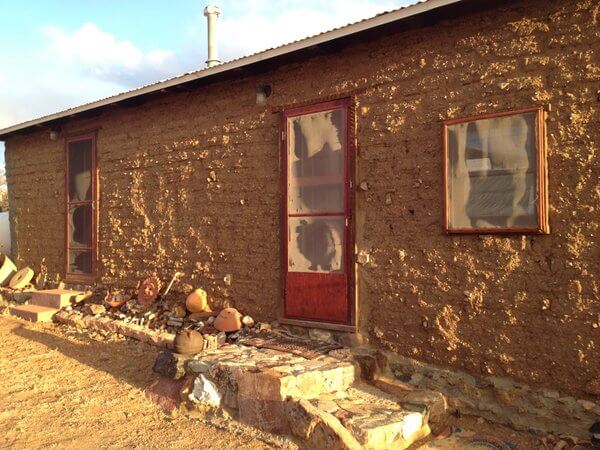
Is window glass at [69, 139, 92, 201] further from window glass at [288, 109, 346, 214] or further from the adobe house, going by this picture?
window glass at [288, 109, 346, 214]

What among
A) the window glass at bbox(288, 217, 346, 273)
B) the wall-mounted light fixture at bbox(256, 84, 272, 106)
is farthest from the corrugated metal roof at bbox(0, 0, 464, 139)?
the window glass at bbox(288, 217, 346, 273)

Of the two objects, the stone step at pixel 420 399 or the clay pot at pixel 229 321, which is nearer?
the stone step at pixel 420 399

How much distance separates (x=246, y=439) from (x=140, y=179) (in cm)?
433

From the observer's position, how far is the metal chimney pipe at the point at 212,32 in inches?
343

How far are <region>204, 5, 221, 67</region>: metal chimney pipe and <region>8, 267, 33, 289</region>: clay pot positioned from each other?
4779 millimetres

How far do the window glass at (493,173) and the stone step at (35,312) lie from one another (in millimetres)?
6051

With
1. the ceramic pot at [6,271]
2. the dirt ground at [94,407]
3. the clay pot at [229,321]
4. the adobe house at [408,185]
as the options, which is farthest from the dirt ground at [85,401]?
the ceramic pot at [6,271]

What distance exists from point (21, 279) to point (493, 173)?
26.0ft

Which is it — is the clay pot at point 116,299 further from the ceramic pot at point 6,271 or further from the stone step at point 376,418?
the stone step at point 376,418

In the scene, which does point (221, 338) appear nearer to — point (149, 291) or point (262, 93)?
point (149, 291)

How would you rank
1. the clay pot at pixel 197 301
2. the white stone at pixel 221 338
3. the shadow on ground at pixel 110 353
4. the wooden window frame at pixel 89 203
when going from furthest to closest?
the wooden window frame at pixel 89 203
the clay pot at pixel 197 301
the white stone at pixel 221 338
the shadow on ground at pixel 110 353

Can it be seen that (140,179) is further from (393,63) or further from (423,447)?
(423,447)

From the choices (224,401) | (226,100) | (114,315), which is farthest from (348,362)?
(114,315)

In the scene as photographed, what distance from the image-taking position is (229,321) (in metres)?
5.57
